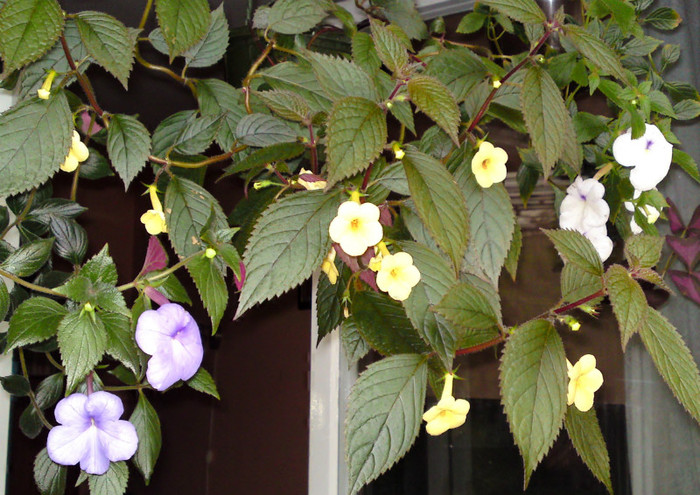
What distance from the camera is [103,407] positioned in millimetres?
452

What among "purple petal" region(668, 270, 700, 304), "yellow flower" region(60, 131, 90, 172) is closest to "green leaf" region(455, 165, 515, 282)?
"yellow flower" region(60, 131, 90, 172)

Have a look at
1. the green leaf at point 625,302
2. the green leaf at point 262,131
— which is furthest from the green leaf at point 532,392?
the green leaf at point 262,131

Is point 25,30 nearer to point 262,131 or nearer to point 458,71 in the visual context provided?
point 262,131

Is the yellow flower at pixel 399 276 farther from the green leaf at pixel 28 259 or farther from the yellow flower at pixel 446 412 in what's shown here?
the green leaf at pixel 28 259

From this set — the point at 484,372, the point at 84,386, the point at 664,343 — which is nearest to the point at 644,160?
the point at 664,343

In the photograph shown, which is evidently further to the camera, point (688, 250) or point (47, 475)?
point (688, 250)

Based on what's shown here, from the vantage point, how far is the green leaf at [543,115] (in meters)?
0.42

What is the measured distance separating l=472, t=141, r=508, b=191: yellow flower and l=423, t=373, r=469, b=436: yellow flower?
15cm

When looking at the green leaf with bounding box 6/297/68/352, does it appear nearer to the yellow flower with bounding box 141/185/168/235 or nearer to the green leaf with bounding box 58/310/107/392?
the green leaf with bounding box 58/310/107/392

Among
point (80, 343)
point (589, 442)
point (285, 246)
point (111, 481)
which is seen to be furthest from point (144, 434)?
point (589, 442)

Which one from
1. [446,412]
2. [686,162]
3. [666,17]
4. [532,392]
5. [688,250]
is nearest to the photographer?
[532,392]

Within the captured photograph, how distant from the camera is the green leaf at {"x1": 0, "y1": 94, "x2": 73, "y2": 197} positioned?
16.0 inches

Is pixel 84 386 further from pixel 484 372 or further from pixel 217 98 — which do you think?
pixel 484 372

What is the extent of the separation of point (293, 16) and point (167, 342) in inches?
15.5
